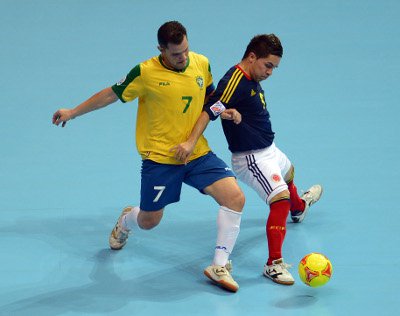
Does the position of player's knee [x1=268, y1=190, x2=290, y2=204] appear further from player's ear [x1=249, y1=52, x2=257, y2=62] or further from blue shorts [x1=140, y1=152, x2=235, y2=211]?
player's ear [x1=249, y1=52, x2=257, y2=62]

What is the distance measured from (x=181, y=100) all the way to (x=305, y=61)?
16.1ft

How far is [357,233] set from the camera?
7.22 m

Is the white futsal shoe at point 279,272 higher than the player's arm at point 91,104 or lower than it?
lower

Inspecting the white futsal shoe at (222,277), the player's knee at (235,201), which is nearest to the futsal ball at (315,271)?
the white futsal shoe at (222,277)

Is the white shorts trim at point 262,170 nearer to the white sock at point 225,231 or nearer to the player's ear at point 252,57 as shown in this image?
the white sock at point 225,231

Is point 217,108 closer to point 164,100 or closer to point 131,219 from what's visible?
point 164,100

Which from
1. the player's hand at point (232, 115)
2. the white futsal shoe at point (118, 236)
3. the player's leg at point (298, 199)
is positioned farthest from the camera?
the player's leg at point (298, 199)

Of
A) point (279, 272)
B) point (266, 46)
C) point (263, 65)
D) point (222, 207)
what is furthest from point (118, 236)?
point (266, 46)

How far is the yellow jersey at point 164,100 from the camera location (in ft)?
21.0

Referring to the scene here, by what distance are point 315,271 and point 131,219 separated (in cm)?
166

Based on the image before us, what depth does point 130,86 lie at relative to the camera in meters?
6.44

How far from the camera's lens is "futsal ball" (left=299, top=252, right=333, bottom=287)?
6168 millimetres

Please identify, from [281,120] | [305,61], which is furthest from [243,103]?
[305,61]

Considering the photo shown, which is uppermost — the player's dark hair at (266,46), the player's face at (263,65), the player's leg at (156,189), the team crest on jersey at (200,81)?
the player's dark hair at (266,46)
